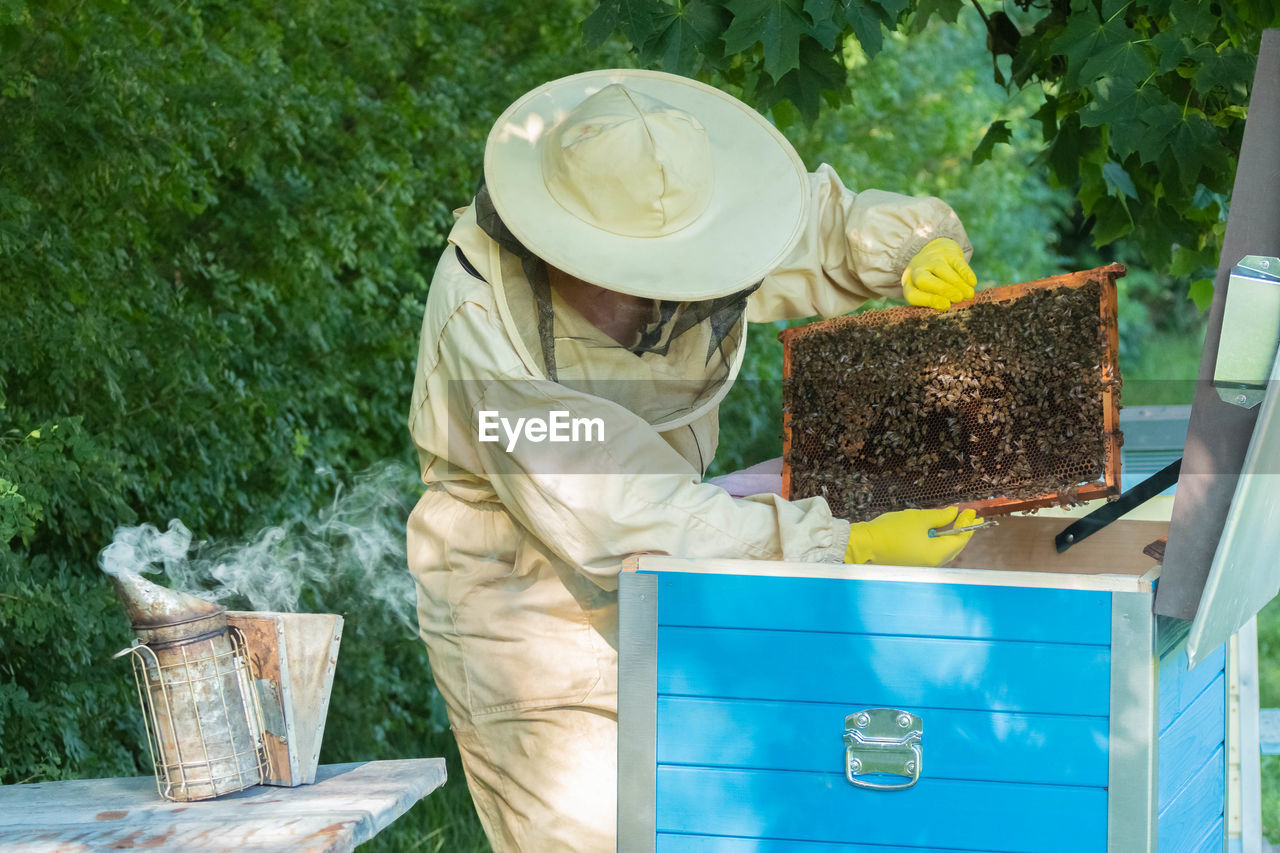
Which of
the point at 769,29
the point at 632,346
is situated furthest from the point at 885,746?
the point at 769,29

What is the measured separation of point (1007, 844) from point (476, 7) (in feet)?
14.7

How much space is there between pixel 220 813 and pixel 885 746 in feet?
3.45

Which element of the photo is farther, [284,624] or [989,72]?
[989,72]

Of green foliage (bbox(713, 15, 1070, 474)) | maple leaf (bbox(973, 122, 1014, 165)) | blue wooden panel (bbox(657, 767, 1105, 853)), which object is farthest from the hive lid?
green foliage (bbox(713, 15, 1070, 474))

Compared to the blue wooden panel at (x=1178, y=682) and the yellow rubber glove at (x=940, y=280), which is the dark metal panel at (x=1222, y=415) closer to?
the blue wooden panel at (x=1178, y=682)

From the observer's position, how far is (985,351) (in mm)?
2754

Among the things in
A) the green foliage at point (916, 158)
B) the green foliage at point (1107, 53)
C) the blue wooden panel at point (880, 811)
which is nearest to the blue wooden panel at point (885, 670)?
the blue wooden panel at point (880, 811)

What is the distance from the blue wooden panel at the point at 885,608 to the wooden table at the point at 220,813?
0.56 metres

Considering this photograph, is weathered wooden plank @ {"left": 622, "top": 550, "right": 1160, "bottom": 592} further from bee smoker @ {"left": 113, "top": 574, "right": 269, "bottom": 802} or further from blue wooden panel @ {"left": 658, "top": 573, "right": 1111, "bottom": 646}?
bee smoker @ {"left": 113, "top": 574, "right": 269, "bottom": 802}

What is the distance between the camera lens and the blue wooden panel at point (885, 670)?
1.96 metres

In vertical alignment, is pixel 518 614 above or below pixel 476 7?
below

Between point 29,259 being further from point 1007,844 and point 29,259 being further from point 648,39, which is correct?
point 1007,844

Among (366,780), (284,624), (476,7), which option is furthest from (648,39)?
(476,7)
